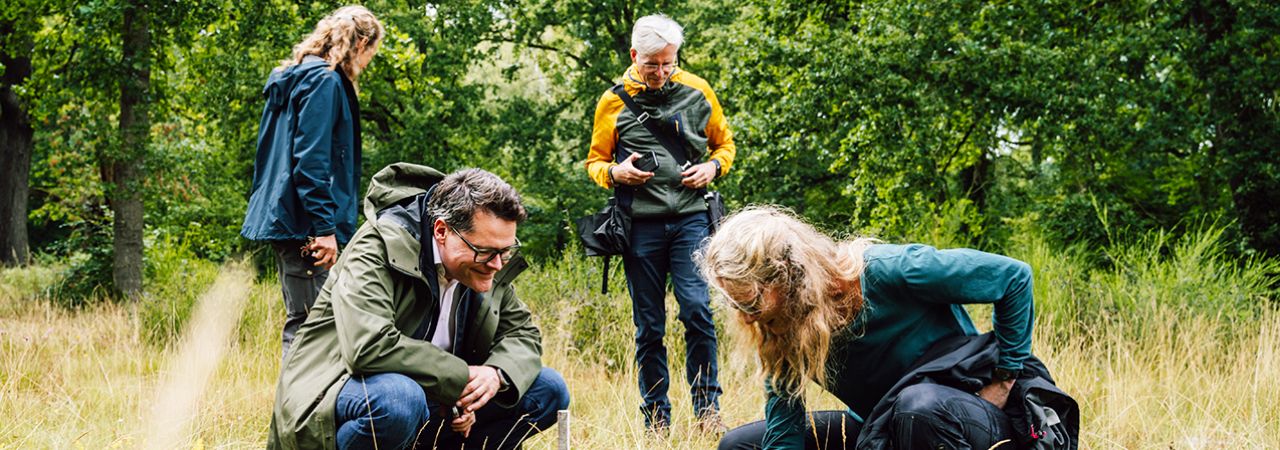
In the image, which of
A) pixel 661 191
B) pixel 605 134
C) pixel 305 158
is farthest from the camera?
pixel 605 134

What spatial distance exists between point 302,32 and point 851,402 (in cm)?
936

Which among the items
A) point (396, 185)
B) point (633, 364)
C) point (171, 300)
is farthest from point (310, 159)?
point (171, 300)

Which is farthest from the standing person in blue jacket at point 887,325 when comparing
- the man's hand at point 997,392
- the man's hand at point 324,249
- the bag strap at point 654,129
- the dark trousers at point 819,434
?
the man's hand at point 324,249

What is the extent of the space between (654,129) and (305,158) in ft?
4.48

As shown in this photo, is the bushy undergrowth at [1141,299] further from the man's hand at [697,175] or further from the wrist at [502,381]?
the wrist at [502,381]

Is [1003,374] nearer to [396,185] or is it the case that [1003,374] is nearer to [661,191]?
[661,191]

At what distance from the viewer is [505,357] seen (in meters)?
2.91

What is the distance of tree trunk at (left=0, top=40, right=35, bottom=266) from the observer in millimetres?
13062

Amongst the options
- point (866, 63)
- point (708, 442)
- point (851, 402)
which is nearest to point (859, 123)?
point (866, 63)

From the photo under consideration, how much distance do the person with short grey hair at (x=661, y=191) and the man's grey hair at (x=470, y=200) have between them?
112 cm

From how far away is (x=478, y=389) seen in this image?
2.76 meters

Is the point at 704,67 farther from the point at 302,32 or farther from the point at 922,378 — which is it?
the point at 922,378

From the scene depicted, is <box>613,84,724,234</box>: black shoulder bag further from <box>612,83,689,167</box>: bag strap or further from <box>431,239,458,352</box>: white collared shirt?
<box>431,239,458,352</box>: white collared shirt

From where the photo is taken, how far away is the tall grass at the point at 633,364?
3.65 metres
